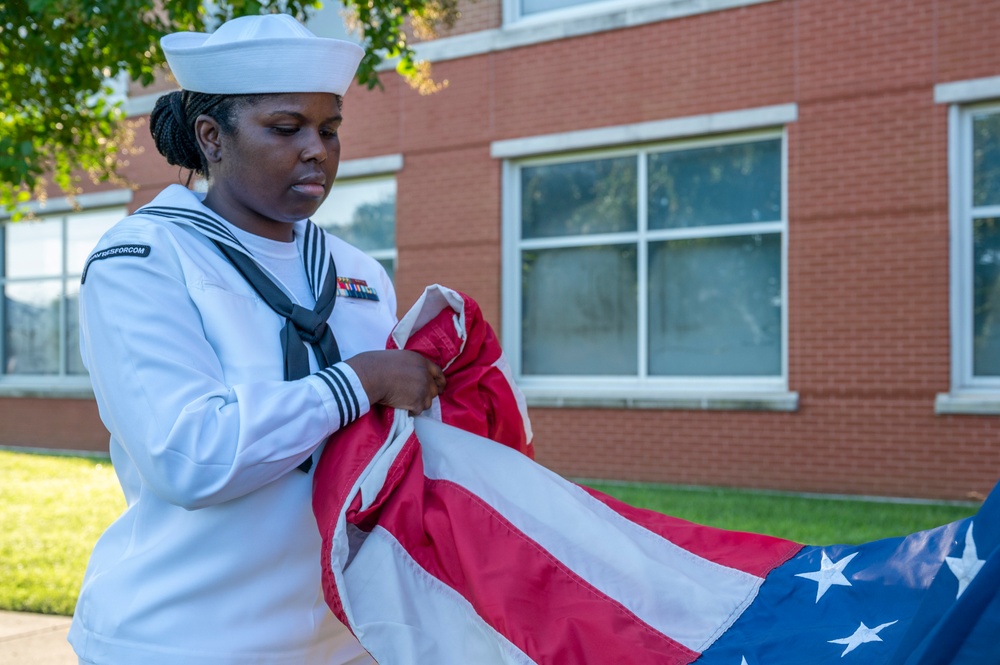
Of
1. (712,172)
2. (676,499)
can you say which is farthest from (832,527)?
(712,172)

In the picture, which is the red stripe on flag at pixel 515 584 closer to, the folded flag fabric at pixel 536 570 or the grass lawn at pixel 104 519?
the folded flag fabric at pixel 536 570

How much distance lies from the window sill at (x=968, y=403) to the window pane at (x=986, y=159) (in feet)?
5.67

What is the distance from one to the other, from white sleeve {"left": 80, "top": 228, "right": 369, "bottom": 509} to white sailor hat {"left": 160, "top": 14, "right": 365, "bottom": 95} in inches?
14.6

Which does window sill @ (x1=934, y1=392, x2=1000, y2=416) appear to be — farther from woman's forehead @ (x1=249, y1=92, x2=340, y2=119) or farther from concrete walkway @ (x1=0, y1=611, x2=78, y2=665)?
woman's forehead @ (x1=249, y1=92, x2=340, y2=119)

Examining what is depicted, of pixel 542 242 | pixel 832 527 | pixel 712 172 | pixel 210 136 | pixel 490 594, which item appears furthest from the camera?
pixel 542 242

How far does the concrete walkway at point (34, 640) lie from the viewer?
5.08m

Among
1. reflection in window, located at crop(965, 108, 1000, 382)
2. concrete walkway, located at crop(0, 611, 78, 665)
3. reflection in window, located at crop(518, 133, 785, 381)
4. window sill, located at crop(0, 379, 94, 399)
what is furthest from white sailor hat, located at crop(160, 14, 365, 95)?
window sill, located at crop(0, 379, 94, 399)

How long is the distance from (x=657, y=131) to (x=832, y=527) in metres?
4.61

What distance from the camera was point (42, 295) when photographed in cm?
1641

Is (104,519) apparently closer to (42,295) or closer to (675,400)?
(675,400)

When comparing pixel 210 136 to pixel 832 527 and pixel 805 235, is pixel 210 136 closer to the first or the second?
pixel 832 527

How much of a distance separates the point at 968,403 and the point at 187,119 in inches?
329

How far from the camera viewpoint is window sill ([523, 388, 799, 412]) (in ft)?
32.4

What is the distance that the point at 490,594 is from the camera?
6.29ft
